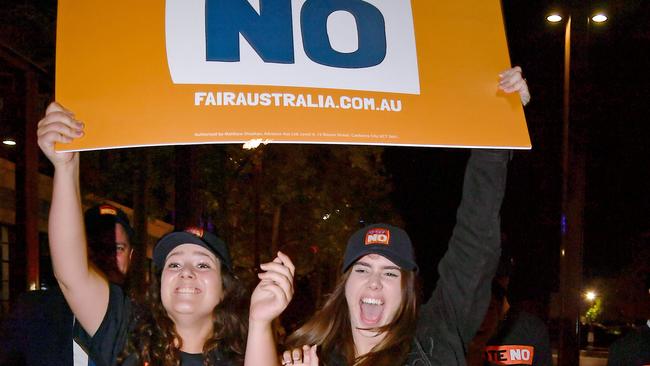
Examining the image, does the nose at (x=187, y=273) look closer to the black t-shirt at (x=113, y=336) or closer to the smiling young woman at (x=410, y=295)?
the black t-shirt at (x=113, y=336)

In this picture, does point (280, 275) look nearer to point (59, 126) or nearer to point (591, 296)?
point (59, 126)

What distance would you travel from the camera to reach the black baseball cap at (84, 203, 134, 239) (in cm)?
396

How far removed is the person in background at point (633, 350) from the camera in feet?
15.2

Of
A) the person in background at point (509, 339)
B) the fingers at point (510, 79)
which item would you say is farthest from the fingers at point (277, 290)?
the person in background at point (509, 339)

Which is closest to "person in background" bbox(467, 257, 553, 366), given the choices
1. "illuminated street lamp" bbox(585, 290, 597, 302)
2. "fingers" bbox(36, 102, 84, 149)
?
"fingers" bbox(36, 102, 84, 149)

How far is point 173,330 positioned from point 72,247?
0.61 metres

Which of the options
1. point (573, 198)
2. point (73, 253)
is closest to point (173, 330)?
point (73, 253)

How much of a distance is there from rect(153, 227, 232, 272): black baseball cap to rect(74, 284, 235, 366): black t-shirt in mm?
270

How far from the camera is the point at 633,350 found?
4.65 metres

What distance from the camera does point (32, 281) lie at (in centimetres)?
767

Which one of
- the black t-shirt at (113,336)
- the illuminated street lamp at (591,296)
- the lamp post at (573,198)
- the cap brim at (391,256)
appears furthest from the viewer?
the illuminated street lamp at (591,296)

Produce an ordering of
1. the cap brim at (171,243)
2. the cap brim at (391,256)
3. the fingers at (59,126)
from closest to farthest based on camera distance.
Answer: the fingers at (59,126)
the cap brim at (391,256)
the cap brim at (171,243)

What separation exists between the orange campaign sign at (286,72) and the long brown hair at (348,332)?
29.6 inches

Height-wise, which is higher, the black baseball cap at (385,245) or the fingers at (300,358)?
the black baseball cap at (385,245)
